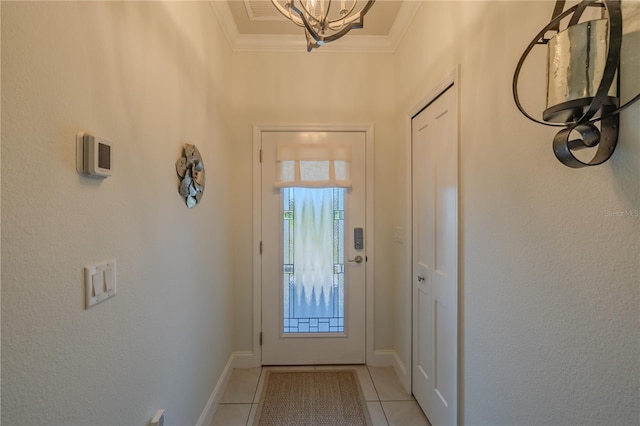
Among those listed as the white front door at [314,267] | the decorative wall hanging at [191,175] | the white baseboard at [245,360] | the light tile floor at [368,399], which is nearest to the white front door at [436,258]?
the light tile floor at [368,399]

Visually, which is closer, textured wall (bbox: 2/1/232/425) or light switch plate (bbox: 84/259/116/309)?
textured wall (bbox: 2/1/232/425)

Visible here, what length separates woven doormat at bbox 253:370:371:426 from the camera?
1.72 m

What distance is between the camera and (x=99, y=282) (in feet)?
2.62

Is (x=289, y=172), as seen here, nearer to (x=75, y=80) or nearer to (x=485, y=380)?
(x=75, y=80)

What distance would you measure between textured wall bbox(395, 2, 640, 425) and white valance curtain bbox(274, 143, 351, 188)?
1.07m

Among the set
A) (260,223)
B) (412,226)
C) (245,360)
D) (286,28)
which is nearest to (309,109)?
(286,28)

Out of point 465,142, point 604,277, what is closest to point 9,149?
point 604,277

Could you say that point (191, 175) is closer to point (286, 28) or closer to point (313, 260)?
point (313, 260)

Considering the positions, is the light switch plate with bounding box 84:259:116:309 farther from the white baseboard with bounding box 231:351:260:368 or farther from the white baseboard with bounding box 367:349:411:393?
the white baseboard with bounding box 367:349:411:393

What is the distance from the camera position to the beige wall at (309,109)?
2277 millimetres

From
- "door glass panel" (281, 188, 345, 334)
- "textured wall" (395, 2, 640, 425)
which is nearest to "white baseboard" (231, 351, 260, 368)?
"door glass panel" (281, 188, 345, 334)

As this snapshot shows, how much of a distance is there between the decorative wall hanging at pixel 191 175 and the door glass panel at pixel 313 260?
87 cm

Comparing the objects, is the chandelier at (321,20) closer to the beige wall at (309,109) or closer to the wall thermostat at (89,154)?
the wall thermostat at (89,154)

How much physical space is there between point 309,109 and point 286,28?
0.65 m
